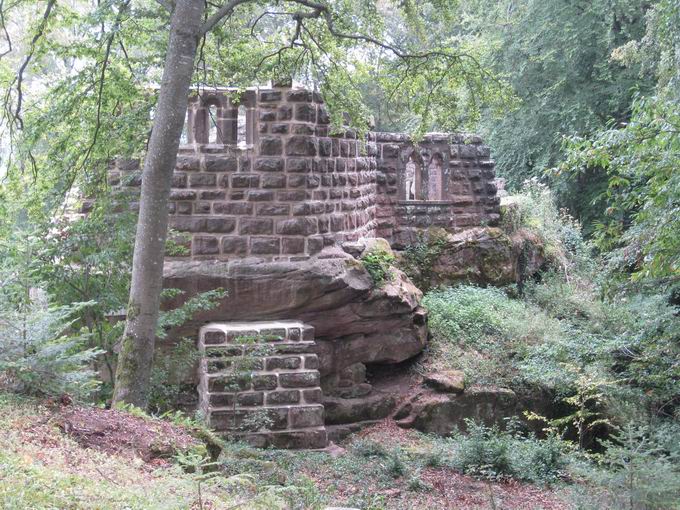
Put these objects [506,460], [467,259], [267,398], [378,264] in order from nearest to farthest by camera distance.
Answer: [506,460]
[267,398]
[378,264]
[467,259]

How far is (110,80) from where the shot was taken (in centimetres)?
846

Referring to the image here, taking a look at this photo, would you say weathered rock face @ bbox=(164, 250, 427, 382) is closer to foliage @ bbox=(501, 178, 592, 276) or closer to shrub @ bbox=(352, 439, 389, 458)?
shrub @ bbox=(352, 439, 389, 458)

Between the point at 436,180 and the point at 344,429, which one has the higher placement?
the point at 436,180

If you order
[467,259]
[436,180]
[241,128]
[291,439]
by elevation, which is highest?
[241,128]

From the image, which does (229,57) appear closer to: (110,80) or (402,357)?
(110,80)

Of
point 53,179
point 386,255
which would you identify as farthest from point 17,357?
point 386,255

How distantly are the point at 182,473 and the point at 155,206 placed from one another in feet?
9.69

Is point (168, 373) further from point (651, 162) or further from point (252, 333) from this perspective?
point (651, 162)

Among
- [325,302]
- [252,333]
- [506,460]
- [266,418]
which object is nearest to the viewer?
[506,460]

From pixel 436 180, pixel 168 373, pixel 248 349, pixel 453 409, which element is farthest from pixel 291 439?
pixel 436 180

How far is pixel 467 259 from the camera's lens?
1502 cm

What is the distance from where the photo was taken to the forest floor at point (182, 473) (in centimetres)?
405

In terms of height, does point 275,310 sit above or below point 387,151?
below

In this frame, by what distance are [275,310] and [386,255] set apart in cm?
217
